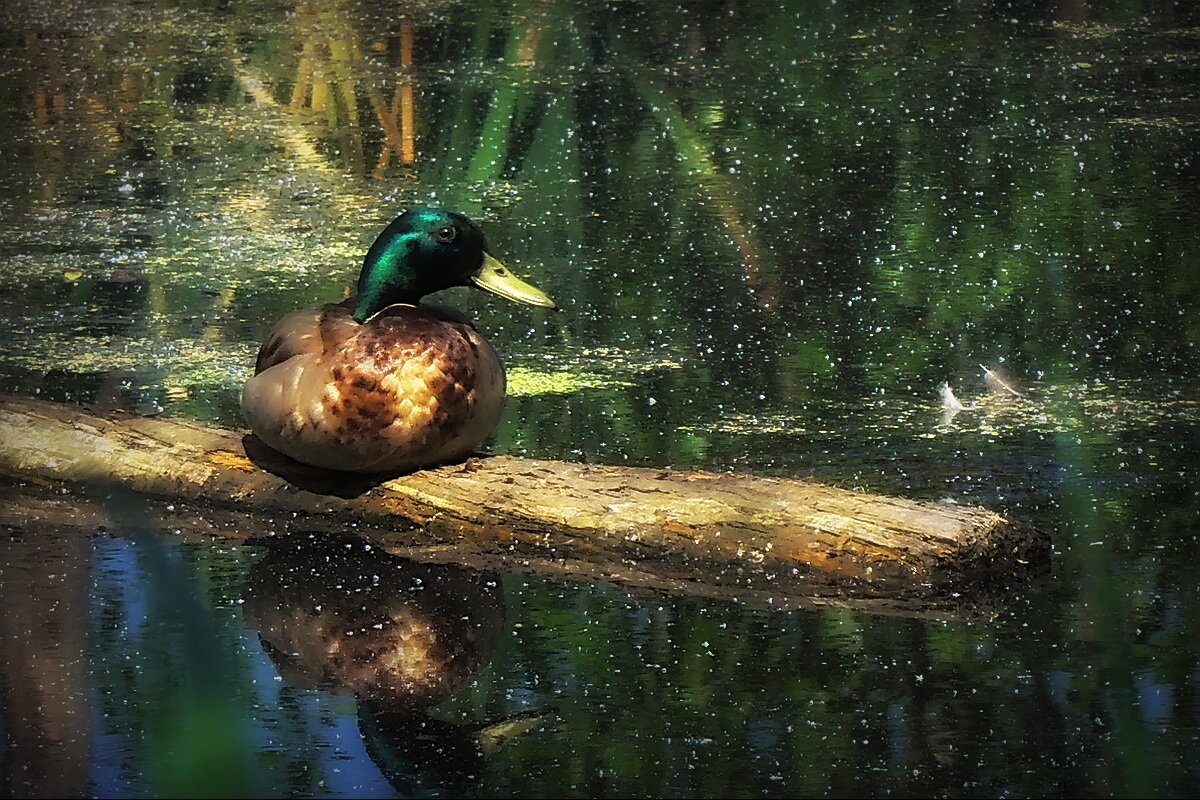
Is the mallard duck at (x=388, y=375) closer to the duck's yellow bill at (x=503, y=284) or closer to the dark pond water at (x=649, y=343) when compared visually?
the duck's yellow bill at (x=503, y=284)

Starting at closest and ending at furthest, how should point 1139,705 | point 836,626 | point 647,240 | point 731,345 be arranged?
point 1139,705
point 836,626
point 731,345
point 647,240

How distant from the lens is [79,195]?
856 centimetres

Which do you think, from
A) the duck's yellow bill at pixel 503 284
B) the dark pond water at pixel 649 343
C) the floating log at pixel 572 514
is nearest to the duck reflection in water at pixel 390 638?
the dark pond water at pixel 649 343

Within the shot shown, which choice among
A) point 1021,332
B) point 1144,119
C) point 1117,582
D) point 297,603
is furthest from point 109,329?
point 1144,119

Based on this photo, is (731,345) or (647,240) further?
(647,240)

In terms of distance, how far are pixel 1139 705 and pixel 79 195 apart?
5938 millimetres

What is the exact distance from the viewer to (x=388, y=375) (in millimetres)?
4754

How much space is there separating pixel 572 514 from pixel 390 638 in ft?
2.03

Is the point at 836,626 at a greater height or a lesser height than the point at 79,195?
greater

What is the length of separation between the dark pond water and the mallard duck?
25 centimetres

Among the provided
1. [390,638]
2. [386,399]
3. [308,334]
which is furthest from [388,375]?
[390,638]

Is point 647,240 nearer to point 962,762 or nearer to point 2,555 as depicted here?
point 2,555

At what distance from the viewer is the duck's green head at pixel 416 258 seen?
198 inches

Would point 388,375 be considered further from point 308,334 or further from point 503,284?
point 503,284
